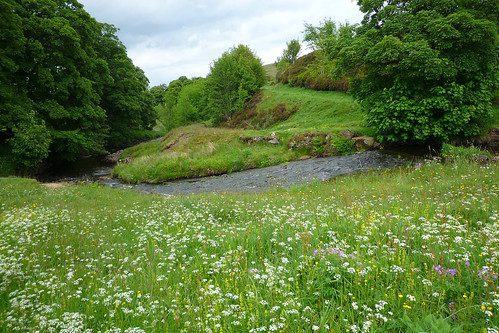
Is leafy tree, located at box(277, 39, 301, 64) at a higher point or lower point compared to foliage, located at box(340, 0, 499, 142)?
higher

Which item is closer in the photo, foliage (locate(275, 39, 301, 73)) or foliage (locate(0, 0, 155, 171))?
foliage (locate(0, 0, 155, 171))

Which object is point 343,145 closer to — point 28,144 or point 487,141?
point 487,141

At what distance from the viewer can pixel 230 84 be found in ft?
179

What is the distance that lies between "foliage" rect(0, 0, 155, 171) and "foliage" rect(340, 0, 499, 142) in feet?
96.2

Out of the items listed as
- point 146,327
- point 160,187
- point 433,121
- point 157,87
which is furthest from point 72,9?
point 157,87

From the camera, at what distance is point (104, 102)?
50344mm

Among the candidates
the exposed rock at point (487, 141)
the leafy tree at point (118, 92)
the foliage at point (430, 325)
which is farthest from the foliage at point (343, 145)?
the leafy tree at point (118, 92)

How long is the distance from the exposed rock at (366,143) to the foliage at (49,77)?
28855 mm

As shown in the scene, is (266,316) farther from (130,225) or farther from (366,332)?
(130,225)

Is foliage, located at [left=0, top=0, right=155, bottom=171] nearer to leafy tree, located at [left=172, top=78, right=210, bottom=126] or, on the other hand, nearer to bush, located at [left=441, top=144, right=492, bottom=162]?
leafy tree, located at [left=172, top=78, right=210, bottom=126]

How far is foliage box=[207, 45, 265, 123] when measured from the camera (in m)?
53.2

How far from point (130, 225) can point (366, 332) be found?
8081 mm

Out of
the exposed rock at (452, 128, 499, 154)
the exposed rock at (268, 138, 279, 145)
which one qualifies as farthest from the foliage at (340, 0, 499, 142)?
the exposed rock at (268, 138, 279, 145)

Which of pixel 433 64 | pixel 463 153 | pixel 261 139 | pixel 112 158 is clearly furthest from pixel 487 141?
pixel 112 158
